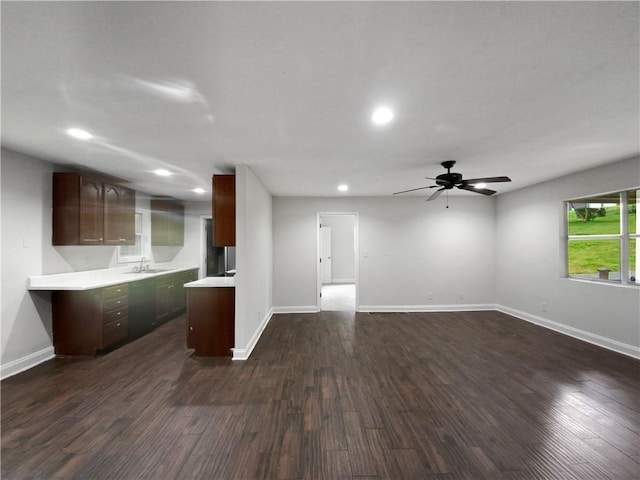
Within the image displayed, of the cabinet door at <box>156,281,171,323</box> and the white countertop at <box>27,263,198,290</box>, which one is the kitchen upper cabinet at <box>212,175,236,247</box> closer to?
the white countertop at <box>27,263,198,290</box>

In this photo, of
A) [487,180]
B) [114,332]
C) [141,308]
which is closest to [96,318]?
[114,332]

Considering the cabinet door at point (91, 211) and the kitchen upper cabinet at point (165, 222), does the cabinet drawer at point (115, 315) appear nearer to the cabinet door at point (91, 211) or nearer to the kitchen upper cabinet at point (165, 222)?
the cabinet door at point (91, 211)

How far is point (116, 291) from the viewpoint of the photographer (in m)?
3.60

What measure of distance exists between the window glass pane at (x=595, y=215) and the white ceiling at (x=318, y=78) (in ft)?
2.80

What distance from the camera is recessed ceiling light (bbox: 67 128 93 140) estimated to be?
2369 millimetres

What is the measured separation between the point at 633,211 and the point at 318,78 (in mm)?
4523

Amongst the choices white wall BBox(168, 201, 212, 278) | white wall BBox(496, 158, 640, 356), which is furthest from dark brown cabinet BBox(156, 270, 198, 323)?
white wall BBox(496, 158, 640, 356)

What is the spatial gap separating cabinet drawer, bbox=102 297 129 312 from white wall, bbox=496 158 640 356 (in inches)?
262

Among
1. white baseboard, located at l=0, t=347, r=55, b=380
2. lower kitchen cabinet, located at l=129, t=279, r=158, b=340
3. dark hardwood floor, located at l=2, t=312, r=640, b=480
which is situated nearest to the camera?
dark hardwood floor, located at l=2, t=312, r=640, b=480

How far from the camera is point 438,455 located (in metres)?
1.76

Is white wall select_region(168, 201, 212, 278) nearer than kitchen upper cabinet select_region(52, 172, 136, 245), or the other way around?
kitchen upper cabinet select_region(52, 172, 136, 245)

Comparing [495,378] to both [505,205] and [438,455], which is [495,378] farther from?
[505,205]

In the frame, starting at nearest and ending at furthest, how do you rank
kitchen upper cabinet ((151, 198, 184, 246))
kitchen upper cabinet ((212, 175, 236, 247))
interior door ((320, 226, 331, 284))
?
kitchen upper cabinet ((212, 175, 236, 247)) → kitchen upper cabinet ((151, 198, 184, 246)) → interior door ((320, 226, 331, 284))

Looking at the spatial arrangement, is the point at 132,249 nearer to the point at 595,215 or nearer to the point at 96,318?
the point at 96,318
